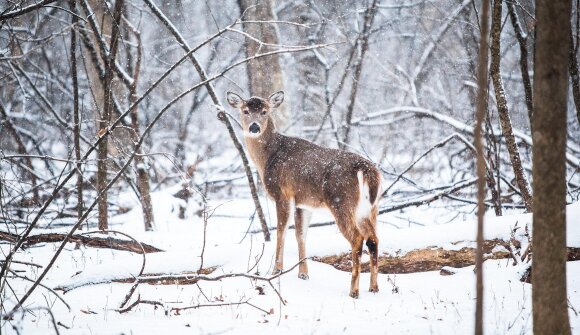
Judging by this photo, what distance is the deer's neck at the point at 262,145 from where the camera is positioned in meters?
6.42

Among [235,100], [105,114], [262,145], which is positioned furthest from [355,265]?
[105,114]

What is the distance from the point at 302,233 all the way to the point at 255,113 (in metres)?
1.82

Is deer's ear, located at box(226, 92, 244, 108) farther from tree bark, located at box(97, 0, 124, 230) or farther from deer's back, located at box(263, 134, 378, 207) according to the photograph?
tree bark, located at box(97, 0, 124, 230)

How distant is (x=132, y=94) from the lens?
6945 mm

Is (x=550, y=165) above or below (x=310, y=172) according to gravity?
below

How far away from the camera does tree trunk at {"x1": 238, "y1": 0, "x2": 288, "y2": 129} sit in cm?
993

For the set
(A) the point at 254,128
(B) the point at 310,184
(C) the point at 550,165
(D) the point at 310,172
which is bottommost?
(C) the point at 550,165

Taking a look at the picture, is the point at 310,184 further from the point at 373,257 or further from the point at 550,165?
the point at 550,165

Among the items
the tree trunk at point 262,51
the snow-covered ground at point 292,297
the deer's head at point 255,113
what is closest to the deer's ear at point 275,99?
the deer's head at point 255,113

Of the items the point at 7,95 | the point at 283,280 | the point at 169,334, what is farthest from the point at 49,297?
the point at 7,95

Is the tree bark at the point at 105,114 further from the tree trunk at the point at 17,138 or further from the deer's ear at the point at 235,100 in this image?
the deer's ear at the point at 235,100

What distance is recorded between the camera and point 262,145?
655cm

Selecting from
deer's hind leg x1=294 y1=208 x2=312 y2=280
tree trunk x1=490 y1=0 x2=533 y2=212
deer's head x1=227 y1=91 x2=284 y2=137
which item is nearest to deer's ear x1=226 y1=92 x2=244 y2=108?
deer's head x1=227 y1=91 x2=284 y2=137

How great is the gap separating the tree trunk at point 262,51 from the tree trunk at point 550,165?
7.59 metres
